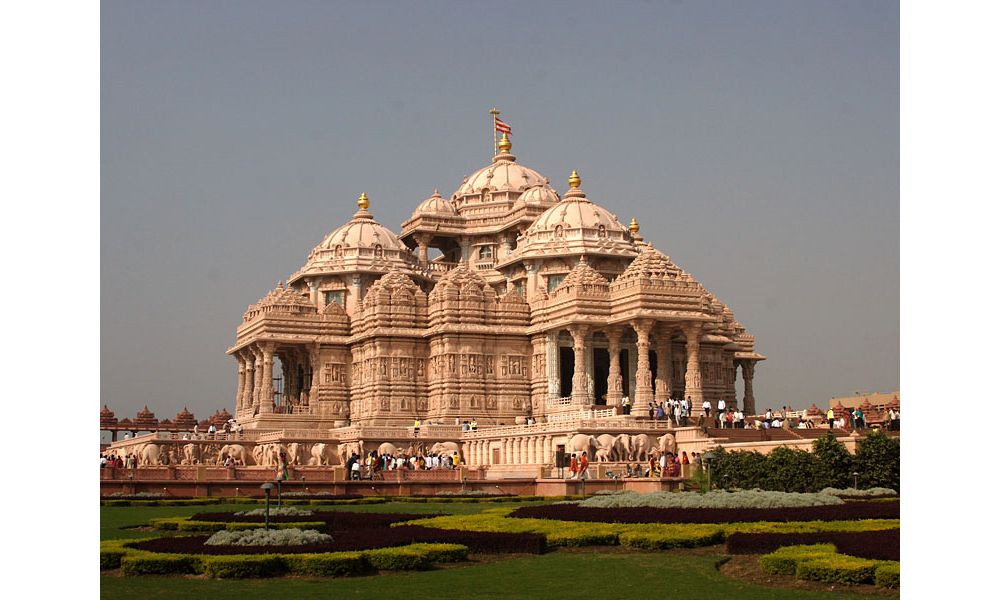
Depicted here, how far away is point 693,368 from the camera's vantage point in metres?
56.6

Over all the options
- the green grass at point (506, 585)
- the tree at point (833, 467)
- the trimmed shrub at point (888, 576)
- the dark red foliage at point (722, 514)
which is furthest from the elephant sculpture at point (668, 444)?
the trimmed shrub at point (888, 576)

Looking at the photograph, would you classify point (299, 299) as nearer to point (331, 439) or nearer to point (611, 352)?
point (331, 439)

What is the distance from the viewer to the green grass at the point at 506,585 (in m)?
16.9

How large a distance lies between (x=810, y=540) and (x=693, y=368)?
36147 millimetres

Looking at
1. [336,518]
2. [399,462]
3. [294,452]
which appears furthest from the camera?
[294,452]

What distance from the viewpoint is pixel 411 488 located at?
42.6 meters

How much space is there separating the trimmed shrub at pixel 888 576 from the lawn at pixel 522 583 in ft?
1.12

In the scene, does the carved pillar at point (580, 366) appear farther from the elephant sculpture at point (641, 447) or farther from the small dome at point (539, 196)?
the small dome at point (539, 196)

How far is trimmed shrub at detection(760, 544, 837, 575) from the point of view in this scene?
1792cm

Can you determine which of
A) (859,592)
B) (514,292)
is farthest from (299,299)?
(859,592)

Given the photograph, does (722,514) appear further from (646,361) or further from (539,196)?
(539,196)

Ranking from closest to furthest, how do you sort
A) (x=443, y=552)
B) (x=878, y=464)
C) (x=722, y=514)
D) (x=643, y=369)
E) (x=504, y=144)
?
(x=443, y=552)
(x=722, y=514)
(x=878, y=464)
(x=643, y=369)
(x=504, y=144)

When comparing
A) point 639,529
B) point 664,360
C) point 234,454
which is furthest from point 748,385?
point 639,529

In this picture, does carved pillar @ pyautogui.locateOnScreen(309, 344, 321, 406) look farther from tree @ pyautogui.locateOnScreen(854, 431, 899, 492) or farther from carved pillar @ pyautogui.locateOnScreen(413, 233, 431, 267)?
tree @ pyautogui.locateOnScreen(854, 431, 899, 492)
